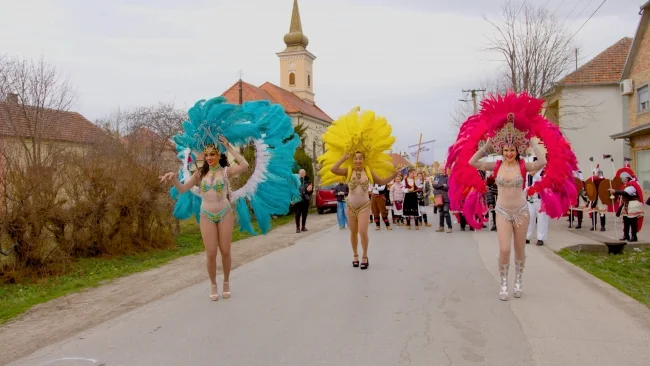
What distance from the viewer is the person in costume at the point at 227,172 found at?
24.1ft

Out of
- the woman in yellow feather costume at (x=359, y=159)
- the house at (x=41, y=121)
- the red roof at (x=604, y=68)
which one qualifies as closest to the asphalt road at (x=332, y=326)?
the woman in yellow feather costume at (x=359, y=159)

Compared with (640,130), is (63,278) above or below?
below

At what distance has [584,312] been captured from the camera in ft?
20.2

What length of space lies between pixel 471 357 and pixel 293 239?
34.0ft

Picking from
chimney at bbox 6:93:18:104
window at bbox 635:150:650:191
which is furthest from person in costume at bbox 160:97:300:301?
window at bbox 635:150:650:191

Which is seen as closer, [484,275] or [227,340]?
[227,340]

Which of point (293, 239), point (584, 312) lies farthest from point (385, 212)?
point (584, 312)

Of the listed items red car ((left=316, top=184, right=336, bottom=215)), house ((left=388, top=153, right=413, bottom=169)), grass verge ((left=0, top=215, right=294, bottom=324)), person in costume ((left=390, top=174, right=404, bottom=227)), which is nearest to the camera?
grass verge ((left=0, top=215, right=294, bottom=324))

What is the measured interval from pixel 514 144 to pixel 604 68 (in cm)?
3063

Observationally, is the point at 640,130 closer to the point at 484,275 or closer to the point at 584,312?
the point at 484,275

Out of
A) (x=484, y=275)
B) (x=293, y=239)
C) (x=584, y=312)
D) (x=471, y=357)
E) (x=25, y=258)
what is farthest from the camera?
(x=293, y=239)

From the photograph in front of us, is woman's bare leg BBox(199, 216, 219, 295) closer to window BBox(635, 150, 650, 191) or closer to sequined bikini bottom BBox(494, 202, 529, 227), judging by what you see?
sequined bikini bottom BBox(494, 202, 529, 227)

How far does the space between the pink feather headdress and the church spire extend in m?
73.1

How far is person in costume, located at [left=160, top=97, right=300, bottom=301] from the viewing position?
7355 mm
